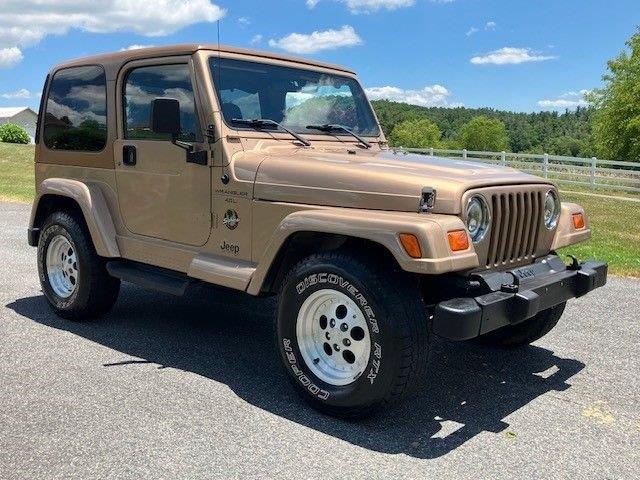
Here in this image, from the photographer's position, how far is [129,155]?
4902mm

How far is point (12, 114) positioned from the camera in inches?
3041

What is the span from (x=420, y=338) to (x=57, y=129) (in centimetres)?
384

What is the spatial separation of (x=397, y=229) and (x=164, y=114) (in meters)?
1.78

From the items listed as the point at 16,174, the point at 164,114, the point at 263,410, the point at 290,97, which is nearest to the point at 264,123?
the point at 290,97

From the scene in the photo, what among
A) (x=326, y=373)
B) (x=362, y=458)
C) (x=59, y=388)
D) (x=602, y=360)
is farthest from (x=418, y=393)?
(x=59, y=388)

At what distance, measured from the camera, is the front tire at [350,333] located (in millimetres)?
3406

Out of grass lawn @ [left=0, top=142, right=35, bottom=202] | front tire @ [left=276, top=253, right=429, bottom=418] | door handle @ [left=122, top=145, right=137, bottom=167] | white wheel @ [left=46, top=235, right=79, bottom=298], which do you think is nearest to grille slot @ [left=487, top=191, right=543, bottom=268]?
front tire @ [left=276, top=253, right=429, bottom=418]

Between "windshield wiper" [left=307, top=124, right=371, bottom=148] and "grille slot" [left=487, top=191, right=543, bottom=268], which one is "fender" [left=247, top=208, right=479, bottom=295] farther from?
"windshield wiper" [left=307, top=124, right=371, bottom=148]

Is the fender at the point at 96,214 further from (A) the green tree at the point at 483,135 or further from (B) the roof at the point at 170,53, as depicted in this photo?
(A) the green tree at the point at 483,135

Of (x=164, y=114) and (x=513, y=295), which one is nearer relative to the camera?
(x=513, y=295)

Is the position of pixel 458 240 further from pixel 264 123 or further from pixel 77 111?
pixel 77 111

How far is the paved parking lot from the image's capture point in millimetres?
3180

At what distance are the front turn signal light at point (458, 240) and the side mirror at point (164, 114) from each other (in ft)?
6.43

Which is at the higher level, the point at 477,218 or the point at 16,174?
the point at 477,218
